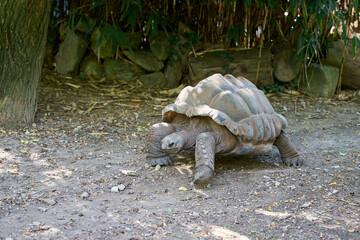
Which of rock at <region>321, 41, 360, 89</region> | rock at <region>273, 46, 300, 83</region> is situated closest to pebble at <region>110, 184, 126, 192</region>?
rock at <region>273, 46, 300, 83</region>

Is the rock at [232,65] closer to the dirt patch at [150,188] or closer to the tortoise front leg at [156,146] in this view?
the dirt patch at [150,188]

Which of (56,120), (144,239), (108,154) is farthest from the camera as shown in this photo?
(56,120)

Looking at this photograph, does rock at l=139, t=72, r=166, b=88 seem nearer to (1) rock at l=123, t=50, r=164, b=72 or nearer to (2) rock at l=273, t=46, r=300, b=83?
(1) rock at l=123, t=50, r=164, b=72

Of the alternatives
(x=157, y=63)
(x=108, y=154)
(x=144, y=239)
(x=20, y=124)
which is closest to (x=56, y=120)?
(x=20, y=124)

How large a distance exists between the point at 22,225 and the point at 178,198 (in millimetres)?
1008

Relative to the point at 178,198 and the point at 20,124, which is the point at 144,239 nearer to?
the point at 178,198

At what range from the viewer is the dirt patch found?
2561 millimetres

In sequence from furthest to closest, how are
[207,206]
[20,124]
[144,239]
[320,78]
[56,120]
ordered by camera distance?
[320,78], [56,120], [20,124], [207,206], [144,239]

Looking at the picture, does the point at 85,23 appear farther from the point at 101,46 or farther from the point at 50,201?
the point at 50,201

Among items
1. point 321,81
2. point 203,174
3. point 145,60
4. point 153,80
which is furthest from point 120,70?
point 203,174

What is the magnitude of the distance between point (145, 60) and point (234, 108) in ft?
10.7

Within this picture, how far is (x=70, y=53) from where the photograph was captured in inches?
256

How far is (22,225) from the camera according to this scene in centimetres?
250

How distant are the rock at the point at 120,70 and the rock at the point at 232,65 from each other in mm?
877
